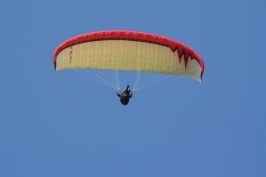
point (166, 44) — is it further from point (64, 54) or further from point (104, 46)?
point (64, 54)

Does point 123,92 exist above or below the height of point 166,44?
below

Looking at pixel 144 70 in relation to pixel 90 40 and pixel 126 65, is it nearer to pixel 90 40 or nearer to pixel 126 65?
pixel 126 65

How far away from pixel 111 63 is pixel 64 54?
10.8ft

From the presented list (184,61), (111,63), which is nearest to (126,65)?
(111,63)

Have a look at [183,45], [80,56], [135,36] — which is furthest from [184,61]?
[80,56]

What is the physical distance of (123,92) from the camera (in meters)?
39.2

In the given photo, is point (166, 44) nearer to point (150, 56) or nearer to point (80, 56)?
point (150, 56)

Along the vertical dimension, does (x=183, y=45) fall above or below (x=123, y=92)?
above

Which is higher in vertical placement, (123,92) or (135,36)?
(135,36)

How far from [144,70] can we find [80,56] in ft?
12.0

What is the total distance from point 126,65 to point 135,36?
1.69 m

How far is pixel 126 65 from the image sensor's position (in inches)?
1470

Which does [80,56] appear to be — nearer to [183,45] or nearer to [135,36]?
[135,36]

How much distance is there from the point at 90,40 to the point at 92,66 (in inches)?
57.0
